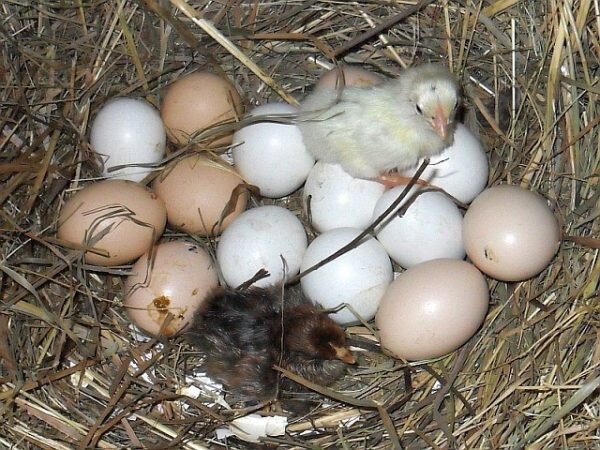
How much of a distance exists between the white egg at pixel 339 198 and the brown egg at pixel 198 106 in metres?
0.34

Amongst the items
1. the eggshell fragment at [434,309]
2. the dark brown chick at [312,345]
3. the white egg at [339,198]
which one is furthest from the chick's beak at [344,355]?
the white egg at [339,198]

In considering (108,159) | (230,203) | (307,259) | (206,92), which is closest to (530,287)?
(307,259)

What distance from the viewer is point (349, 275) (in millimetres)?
2184

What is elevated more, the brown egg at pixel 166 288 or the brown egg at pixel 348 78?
the brown egg at pixel 348 78

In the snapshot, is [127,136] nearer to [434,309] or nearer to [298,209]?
[298,209]

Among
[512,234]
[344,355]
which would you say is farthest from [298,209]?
[512,234]

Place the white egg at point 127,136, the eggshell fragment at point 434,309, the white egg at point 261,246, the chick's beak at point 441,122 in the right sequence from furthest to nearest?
the white egg at point 127,136
the white egg at point 261,246
the chick's beak at point 441,122
the eggshell fragment at point 434,309

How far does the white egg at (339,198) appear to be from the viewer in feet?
7.66

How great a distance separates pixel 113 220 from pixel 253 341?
503mm

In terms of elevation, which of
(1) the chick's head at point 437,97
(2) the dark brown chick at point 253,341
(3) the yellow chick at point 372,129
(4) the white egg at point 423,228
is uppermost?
(1) the chick's head at point 437,97

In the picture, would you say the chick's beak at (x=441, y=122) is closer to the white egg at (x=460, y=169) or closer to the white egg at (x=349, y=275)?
the white egg at (x=460, y=169)

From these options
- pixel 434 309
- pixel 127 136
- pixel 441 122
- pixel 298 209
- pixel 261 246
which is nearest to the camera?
pixel 434 309

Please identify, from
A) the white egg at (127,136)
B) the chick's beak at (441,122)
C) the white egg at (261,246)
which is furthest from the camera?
the white egg at (127,136)

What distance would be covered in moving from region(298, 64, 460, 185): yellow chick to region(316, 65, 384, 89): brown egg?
0.06 meters
